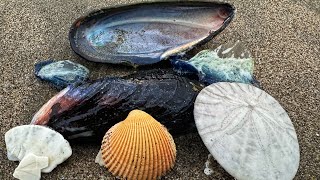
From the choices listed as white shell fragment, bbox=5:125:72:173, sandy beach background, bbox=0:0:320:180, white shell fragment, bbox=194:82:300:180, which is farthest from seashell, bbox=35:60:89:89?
white shell fragment, bbox=194:82:300:180

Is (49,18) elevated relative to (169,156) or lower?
elevated

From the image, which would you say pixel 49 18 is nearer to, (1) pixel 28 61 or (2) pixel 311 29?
(1) pixel 28 61

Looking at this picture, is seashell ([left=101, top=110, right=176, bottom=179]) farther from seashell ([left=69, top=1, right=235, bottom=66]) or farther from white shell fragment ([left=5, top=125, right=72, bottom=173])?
seashell ([left=69, top=1, right=235, bottom=66])

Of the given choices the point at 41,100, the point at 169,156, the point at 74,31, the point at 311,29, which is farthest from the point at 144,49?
the point at 311,29

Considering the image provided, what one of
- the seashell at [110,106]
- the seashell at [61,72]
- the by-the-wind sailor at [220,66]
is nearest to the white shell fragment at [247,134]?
the seashell at [110,106]

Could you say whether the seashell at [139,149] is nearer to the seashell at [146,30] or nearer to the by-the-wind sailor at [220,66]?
the by-the-wind sailor at [220,66]

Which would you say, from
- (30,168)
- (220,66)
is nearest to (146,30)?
(220,66)

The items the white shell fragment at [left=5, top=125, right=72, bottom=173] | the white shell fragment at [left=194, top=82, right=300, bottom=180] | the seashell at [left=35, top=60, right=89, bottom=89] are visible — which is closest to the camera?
the white shell fragment at [left=194, top=82, right=300, bottom=180]
